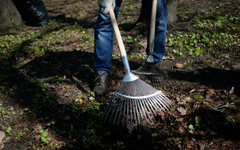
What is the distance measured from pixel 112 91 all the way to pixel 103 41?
673 millimetres

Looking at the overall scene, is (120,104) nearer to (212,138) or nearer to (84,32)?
(212,138)

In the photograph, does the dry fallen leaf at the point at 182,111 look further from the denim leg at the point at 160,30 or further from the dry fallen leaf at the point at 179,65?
the dry fallen leaf at the point at 179,65

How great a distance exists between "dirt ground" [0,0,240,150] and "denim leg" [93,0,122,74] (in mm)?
361

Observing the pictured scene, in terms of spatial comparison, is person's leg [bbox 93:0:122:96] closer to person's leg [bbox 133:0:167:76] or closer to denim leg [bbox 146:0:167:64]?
person's leg [bbox 133:0:167:76]

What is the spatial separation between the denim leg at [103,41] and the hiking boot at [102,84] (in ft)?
0.29

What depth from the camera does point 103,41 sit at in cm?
248

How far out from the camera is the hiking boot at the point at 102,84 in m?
2.49

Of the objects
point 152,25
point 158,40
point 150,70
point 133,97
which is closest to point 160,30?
point 158,40

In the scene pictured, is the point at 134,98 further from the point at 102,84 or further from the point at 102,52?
the point at 102,52

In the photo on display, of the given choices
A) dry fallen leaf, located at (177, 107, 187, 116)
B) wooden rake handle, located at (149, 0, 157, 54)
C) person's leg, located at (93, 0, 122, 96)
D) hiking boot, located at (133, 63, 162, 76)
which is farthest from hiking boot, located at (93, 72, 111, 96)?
dry fallen leaf, located at (177, 107, 187, 116)

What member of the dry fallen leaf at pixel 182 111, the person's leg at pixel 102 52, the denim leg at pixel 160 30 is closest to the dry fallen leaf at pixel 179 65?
the denim leg at pixel 160 30

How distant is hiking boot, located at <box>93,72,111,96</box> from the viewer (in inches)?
98.0

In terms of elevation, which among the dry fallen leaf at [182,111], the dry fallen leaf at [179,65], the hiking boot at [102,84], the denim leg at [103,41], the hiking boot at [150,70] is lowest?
the dry fallen leaf at [182,111]

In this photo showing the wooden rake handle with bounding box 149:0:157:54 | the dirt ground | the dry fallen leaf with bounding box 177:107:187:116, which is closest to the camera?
the dirt ground
